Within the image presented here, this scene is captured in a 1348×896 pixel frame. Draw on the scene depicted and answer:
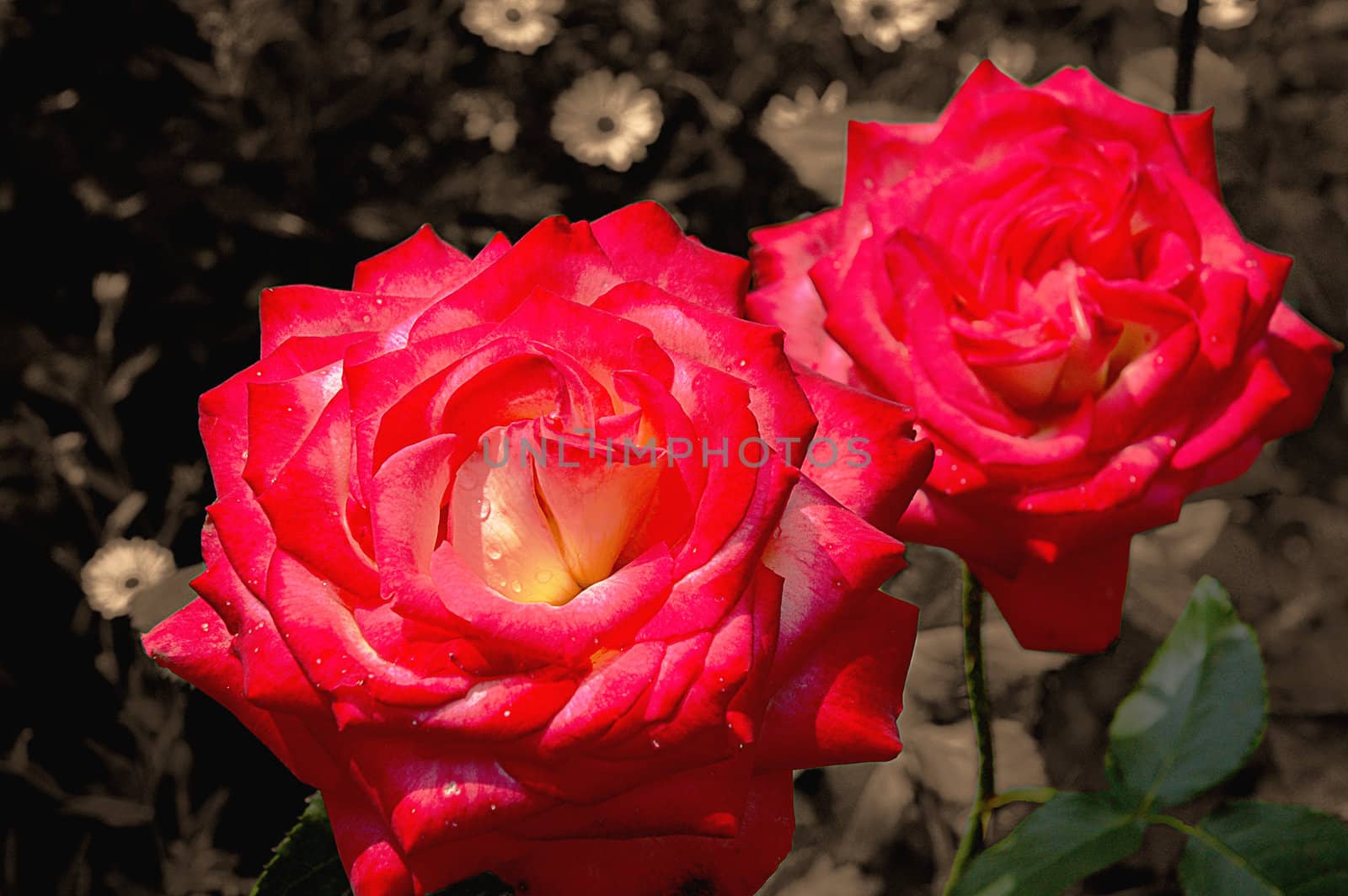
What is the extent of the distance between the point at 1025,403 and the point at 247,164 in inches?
38.1

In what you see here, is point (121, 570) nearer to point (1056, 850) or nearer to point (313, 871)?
point (313, 871)

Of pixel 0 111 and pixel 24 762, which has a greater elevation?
pixel 0 111

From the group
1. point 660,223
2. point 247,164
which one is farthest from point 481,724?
point 247,164

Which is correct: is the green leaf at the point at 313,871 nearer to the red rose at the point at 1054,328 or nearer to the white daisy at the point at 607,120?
the red rose at the point at 1054,328

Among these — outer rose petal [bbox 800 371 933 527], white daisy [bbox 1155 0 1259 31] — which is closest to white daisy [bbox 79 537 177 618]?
outer rose petal [bbox 800 371 933 527]

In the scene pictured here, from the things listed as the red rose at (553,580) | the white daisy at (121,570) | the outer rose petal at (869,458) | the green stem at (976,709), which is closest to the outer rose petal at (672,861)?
the red rose at (553,580)

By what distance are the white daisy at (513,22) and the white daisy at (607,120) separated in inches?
2.8

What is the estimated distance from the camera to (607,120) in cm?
127

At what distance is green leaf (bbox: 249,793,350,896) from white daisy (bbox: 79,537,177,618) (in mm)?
605

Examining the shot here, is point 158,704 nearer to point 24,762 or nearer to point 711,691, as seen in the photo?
point 24,762

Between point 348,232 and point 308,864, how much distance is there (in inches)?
32.2

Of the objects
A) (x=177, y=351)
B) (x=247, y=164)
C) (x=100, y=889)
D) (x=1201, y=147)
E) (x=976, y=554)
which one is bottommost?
(x=100, y=889)

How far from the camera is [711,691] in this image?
12.5 inches

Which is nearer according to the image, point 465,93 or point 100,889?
point 100,889
